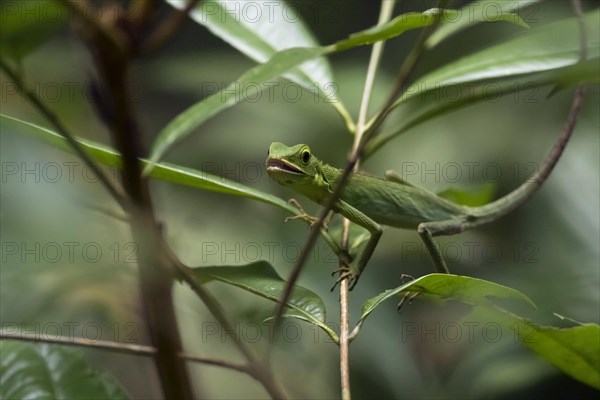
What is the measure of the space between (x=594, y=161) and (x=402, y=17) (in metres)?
1.50

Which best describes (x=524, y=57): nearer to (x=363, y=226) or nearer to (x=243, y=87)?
(x=363, y=226)

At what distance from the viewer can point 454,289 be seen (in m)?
1.02

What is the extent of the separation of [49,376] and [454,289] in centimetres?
64

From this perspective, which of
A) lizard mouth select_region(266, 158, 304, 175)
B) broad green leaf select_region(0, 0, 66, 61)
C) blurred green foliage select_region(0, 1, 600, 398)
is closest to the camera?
broad green leaf select_region(0, 0, 66, 61)

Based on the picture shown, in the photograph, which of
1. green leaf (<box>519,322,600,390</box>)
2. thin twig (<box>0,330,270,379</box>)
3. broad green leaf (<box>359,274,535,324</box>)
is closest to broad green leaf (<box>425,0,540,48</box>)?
broad green leaf (<box>359,274,535,324</box>)

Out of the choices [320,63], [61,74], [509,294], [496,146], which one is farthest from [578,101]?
[61,74]

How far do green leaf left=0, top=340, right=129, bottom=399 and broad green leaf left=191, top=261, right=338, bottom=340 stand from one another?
24 cm

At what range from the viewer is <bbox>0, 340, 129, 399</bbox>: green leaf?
3.64ft

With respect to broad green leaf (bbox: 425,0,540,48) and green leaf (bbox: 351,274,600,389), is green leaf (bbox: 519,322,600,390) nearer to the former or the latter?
green leaf (bbox: 351,274,600,389)

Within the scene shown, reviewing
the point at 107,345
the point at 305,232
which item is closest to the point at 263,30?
the point at 305,232

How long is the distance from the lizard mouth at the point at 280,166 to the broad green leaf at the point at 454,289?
658mm

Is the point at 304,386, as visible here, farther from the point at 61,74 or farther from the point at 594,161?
the point at 61,74

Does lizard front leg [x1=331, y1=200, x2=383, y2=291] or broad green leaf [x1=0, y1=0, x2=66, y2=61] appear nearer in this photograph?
broad green leaf [x1=0, y1=0, x2=66, y2=61]

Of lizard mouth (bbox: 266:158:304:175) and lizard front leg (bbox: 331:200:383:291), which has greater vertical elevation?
lizard mouth (bbox: 266:158:304:175)
